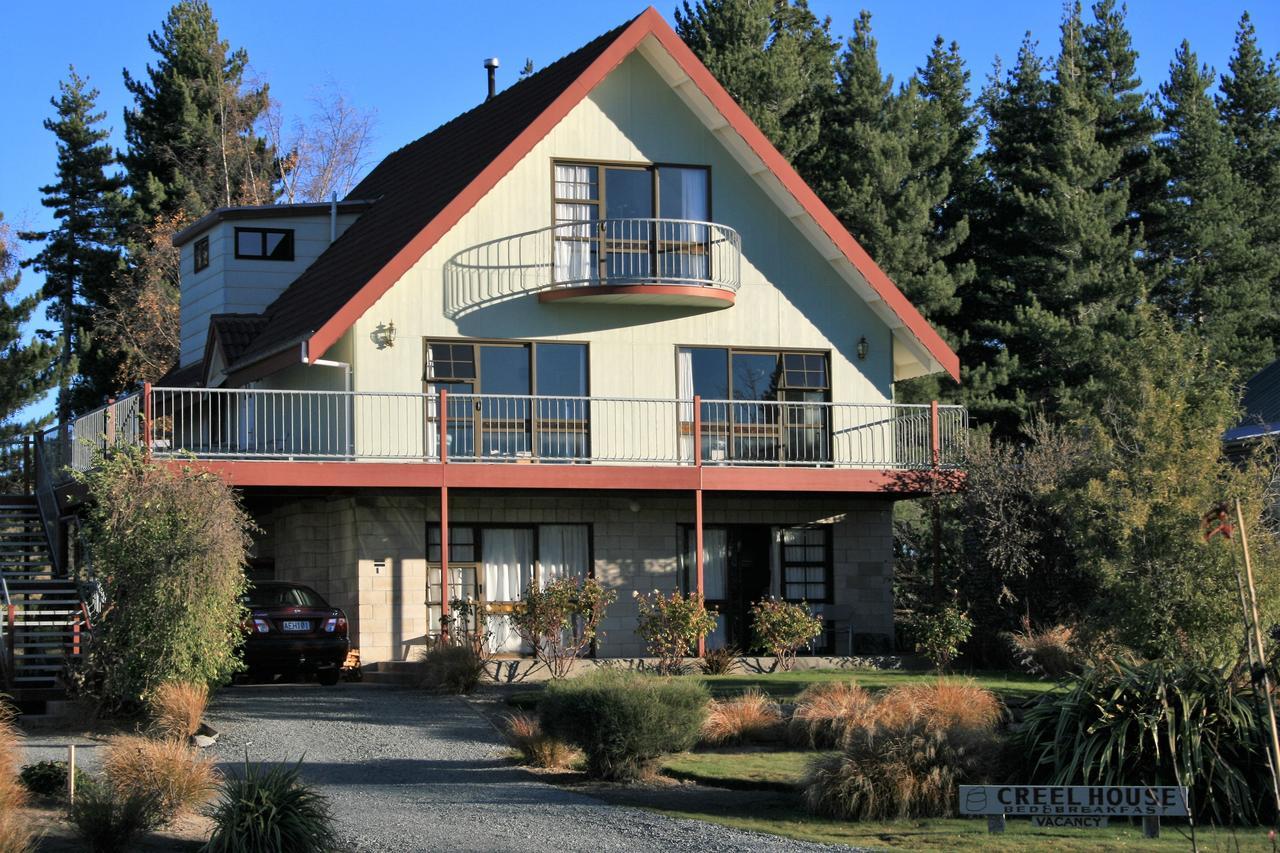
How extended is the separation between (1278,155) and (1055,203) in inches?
405

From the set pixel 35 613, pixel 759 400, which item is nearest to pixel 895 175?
pixel 759 400

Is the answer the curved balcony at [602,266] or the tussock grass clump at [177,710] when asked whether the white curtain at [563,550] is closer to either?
the curved balcony at [602,266]

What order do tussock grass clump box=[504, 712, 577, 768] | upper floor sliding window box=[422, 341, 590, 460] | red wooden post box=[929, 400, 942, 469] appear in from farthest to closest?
red wooden post box=[929, 400, 942, 469] → upper floor sliding window box=[422, 341, 590, 460] → tussock grass clump box=[504, 712, 577, 768]

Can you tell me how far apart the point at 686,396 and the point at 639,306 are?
162 cm

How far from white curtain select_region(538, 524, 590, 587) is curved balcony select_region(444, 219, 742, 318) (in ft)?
11.8

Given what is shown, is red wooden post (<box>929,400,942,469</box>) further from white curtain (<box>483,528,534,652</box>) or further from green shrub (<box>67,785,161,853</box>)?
green shrub (<box>67,785,161,853</box>)

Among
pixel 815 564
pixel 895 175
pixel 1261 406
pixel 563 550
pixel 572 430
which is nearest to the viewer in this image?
pixel 572 430

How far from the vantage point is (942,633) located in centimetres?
2425

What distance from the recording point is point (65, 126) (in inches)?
1950

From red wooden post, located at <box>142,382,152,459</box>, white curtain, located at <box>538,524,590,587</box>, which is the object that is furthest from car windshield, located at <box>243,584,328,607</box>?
white curtain, located at <box>538,524,590,587</box>

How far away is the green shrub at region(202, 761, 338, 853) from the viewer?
1188cm

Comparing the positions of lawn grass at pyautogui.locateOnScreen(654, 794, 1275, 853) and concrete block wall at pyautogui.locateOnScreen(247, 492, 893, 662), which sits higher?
concrete block wall at pyautogui.locateOnScreen(247, 492, 893, 662)

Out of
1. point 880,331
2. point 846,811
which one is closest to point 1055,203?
point 880,331

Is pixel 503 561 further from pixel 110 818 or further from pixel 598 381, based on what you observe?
pixel 110 818
